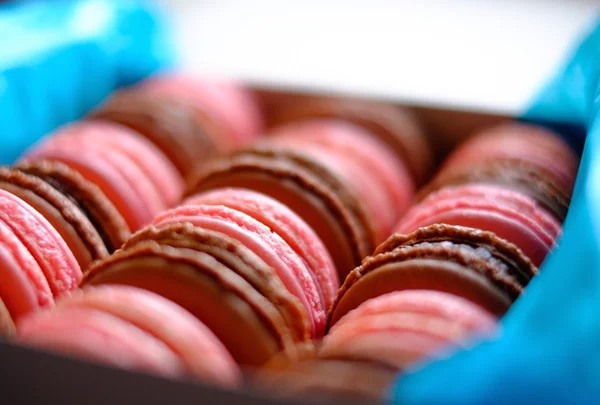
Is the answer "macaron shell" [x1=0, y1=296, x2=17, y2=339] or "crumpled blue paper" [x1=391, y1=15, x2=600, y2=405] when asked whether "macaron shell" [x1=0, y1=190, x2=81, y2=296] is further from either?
"crumpled blue paper" [x1=391, y1=15, x2=600, y2=405]

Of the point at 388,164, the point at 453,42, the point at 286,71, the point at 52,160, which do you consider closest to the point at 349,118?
the point at 388,164

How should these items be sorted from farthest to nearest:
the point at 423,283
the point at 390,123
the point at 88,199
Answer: the point at 390,123, the point at 88,199, the point at 423,283

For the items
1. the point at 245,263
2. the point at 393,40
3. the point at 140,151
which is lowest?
the point at 245,263

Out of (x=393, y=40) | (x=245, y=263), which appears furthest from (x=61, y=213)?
(x=393, y=40)

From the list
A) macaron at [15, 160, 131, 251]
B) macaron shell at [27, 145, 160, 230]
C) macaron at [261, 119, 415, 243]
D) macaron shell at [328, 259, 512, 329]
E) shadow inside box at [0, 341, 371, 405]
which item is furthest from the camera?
macaron at [261, 119, 415, 243]

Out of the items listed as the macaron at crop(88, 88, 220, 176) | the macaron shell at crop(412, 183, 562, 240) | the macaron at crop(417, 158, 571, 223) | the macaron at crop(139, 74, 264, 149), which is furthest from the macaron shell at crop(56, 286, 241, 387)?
the macaron at crop(139, 74, 264, 149)

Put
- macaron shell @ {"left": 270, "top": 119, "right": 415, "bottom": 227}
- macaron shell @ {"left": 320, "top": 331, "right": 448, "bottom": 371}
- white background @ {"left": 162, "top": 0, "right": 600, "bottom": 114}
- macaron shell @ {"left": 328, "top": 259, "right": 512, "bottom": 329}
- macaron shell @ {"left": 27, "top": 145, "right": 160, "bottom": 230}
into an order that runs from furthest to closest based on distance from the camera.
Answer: white background @ {"left": 162, "top": 0, "right": 600, "bottom": 114} → macaron shell @ {"left": 270, "top": 119, "right": 415, "bottom": 227} → macaron shell @ {"left": 27, "top": 145, "right": 160, "bottom": 230} → macaron shell @ {"left": 328, "top": 259, "right": 512, "bottom": 329} → macaron shell @ {"left": 320, "top": 331, "right": 448, "bottom": 371}

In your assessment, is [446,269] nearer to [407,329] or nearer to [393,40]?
[407,329]

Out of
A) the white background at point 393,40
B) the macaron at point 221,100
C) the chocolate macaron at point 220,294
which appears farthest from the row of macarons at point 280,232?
the white background at point 393,40
